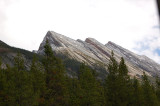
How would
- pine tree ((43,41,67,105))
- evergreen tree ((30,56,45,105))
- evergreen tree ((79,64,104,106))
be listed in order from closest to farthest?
evergreen tree ((30,56,45,105)), pine tree ((43,41,67,105)), evergreen tree ((79,64,104,106))

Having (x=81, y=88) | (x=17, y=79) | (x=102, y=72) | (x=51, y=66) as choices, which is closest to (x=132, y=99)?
(x=81, y=88)

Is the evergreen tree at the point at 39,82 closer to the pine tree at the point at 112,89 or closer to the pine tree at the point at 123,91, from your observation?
the pine tree at the point at 112,89

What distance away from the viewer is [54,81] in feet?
87.1

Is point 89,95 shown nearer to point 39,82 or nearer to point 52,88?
point 52,88

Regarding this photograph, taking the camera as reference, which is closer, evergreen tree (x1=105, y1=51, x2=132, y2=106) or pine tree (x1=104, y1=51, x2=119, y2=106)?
evergreen tree (x1=105, y1=51, x2=132, y2=106)

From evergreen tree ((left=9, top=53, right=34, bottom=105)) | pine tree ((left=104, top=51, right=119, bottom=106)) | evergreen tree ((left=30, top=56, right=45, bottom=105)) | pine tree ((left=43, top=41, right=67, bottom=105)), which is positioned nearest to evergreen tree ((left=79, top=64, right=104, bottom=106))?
pine tree ((left=104, top=51, right=119, bottom=106))

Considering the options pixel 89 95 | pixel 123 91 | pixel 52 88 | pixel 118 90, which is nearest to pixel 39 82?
pixel 52 88

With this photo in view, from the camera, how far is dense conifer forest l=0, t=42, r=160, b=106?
22.3m

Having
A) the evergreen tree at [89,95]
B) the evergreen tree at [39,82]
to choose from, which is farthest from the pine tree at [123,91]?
the evergreen tree at [39,82]

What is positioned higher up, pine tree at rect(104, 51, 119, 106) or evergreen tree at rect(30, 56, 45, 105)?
pine tree at rect(104, 51, 119, 106)

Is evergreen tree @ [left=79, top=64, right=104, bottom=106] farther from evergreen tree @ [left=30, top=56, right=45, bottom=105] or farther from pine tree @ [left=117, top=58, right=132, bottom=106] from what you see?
evergreen tree @ [left=30, top=56, right=45, bottom=105]

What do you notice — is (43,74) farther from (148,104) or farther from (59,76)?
(148,104)

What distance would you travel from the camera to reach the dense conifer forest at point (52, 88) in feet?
73.3

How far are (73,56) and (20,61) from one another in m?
153
